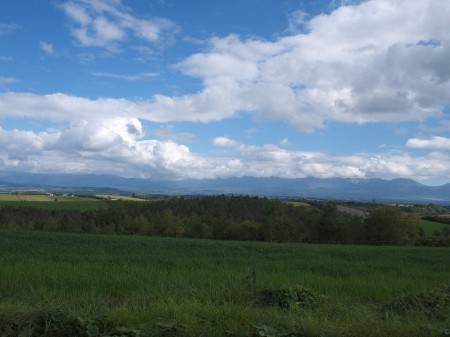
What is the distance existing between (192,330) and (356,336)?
2197 mm

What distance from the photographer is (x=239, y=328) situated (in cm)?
527

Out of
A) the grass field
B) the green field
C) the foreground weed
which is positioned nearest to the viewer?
the green field

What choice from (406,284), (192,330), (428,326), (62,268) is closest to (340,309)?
(428,326)

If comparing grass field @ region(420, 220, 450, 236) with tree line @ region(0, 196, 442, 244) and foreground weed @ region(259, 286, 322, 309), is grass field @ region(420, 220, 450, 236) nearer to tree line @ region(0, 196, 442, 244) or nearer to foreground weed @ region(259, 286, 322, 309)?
tree line @ region(0, 196, 442, 244)

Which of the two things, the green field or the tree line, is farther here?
the tree line

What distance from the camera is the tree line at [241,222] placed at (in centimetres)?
5234

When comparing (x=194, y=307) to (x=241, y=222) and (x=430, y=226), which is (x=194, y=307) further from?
(x=430, y=226)

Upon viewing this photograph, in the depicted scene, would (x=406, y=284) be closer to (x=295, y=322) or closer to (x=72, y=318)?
(x=295, y=322)

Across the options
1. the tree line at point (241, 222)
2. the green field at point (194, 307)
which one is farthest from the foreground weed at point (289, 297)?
Answer: the tree line at point (241, 222)

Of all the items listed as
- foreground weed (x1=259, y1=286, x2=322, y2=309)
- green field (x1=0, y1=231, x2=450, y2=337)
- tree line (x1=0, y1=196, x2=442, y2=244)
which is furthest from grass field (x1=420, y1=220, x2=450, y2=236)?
foreground weed (x1=259, y1=286, x2=322, y2=309)

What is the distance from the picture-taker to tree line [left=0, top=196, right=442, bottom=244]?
2061 inches

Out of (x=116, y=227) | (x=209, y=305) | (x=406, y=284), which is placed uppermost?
(x=209, y=305)

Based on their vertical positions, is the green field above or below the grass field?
above

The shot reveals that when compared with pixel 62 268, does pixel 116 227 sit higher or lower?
lower
